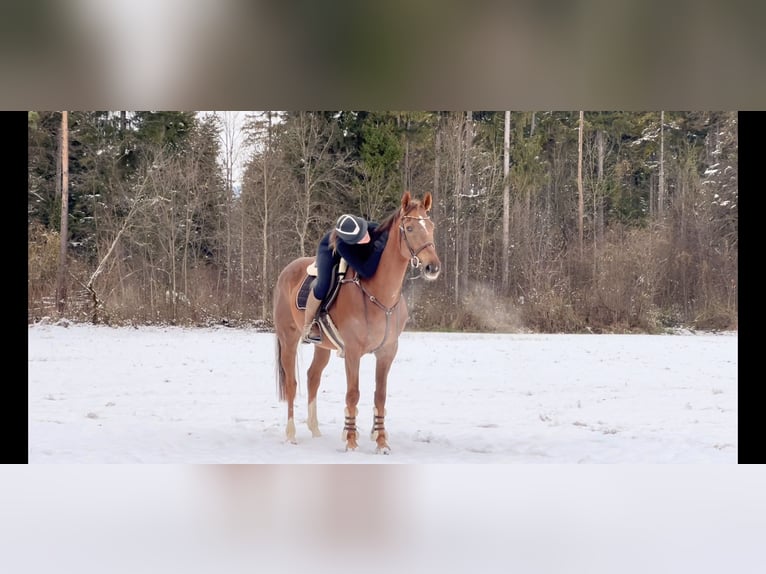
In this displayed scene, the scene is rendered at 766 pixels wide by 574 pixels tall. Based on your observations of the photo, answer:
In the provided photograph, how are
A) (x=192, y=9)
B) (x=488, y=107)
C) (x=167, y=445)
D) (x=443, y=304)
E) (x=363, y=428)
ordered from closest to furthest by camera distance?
(x=192, y=9) → (x=488, y=107) → (x=167, y=445) → (x=363, y=428) → (x=443, y=304)

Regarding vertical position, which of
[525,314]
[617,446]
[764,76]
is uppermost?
[764,76]

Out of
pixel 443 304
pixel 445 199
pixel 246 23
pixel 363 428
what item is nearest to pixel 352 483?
pixel 363 428

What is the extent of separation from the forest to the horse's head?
577 cm

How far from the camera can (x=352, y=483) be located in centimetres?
579

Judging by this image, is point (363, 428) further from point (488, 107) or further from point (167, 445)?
point (488, 107)

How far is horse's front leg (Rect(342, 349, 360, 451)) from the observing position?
592cm

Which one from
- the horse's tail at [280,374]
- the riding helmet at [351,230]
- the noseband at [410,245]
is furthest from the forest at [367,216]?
the noseband at [410,245]

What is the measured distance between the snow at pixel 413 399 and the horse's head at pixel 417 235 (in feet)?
5.23

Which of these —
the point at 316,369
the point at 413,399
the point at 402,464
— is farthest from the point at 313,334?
the point at 413,399

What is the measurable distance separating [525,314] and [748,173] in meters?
5.71

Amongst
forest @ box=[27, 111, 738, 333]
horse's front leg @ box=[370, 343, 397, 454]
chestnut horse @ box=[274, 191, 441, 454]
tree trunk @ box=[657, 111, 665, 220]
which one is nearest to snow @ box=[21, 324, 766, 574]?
horse's front leg @ box=[370, 343, 397, 454]

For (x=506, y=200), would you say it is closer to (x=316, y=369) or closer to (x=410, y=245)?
(x=316, y=369)

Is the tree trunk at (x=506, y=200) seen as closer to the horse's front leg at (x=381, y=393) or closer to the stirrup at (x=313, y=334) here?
the horse's front leg at (x=381, y=393)

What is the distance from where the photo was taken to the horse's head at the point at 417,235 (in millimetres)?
5594
